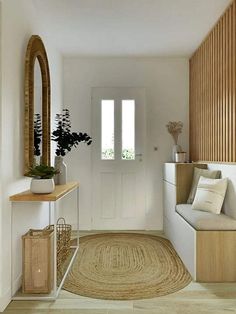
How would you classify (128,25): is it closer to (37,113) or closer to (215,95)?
(215,95)

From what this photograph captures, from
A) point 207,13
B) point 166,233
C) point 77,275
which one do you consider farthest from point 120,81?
point 77,275

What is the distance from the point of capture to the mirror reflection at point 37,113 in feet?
10.9

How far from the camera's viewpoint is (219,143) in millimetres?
3744

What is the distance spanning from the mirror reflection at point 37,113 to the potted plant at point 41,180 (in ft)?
1.43

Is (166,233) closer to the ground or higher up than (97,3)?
closer to the ground

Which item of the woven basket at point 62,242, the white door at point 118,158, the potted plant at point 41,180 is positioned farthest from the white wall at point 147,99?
the potted plant at point 41,180

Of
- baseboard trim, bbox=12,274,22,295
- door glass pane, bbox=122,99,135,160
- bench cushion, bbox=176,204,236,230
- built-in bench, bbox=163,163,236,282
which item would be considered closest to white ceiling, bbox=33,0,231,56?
door glass pane, bbox=122,99,135,160

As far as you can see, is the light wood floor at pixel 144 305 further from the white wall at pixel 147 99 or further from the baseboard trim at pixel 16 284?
the white wall at pixel 147 99

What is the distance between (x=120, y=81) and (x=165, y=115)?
2.84ft

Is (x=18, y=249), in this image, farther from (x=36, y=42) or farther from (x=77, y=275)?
(x=36, y=42)

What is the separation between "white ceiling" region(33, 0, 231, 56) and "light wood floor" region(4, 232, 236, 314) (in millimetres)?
2730

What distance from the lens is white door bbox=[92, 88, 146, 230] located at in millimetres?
5051

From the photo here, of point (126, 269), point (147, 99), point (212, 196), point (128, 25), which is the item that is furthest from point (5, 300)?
point (147, 99)

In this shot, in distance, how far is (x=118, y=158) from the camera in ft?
16.5
